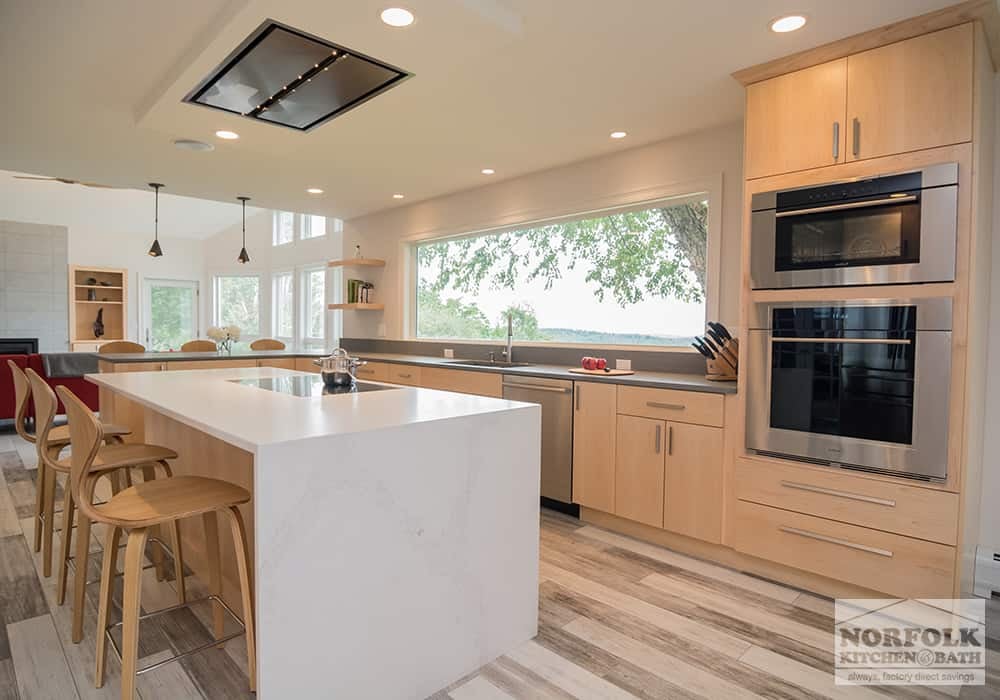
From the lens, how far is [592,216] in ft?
13.7

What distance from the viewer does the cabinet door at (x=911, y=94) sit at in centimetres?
211

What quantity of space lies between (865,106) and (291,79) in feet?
8.02

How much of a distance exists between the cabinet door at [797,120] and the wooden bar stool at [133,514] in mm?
2550

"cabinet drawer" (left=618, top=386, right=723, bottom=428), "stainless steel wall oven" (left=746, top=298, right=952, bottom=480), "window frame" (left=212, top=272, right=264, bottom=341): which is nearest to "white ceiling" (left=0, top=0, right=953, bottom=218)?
"stainless steel wall oven" (left=746, top=298, right=952, bottom=480)

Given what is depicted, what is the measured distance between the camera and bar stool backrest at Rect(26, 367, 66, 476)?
2.11 meters

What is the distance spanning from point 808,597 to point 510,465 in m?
1.55

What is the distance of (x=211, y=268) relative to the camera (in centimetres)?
1052

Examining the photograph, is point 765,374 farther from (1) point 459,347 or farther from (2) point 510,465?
(1) point 459,347

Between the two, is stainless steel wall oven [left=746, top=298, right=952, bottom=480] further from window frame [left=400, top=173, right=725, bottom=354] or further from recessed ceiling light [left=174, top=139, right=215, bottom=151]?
recessed ceiling light [left=174, top=139, right=215, bottom=151]

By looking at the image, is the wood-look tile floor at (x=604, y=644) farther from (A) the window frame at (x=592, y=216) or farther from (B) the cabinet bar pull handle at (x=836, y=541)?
(A) the window frame at (x=592, y=216)

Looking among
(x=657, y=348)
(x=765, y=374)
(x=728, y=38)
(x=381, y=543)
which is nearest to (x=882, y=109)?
(x=728, y=38)

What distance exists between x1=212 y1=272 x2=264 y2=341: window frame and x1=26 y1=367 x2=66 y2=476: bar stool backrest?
22.7 feet

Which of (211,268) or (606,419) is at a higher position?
(211,268)

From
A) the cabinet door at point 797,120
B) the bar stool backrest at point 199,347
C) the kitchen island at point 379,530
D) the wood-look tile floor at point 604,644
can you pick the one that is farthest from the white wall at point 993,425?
the bar stool backrest at point 199,347
